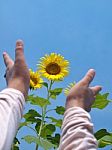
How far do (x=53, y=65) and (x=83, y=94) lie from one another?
2.40 metres

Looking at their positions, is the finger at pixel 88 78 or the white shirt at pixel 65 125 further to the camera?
the finger at pixel 88 78

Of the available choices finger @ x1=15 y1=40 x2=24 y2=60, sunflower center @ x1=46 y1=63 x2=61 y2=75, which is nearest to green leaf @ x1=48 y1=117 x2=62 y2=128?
sunflower center @ x1=46 y1=63 x2=61 y2=75

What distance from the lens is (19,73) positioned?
1.75 metres

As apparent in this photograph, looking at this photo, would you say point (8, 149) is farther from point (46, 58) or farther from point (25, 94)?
point (46, 58)

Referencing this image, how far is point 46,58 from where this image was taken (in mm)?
4078

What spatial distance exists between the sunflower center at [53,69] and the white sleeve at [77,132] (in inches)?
91.7

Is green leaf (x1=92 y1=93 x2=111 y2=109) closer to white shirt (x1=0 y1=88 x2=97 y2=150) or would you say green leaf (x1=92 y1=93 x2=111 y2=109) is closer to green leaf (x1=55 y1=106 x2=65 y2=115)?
green leaf (x1=55 y1=106 x2=65 y2=115)

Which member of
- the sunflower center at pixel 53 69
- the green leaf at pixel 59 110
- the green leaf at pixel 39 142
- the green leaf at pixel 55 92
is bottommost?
the green leaf at pixel 39 142

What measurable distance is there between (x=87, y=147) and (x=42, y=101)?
5.89 feet

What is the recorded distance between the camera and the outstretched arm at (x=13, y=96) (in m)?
1.47

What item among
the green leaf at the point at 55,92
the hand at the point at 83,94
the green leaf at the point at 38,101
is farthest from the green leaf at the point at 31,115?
the hand at the point at 83,94

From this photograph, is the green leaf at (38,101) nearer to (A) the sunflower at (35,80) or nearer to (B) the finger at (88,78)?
(A) the sunflower at (35,80)

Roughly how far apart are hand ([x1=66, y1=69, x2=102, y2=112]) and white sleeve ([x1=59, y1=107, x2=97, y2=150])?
76 mm

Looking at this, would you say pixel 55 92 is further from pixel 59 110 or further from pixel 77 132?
pixel 77 132
